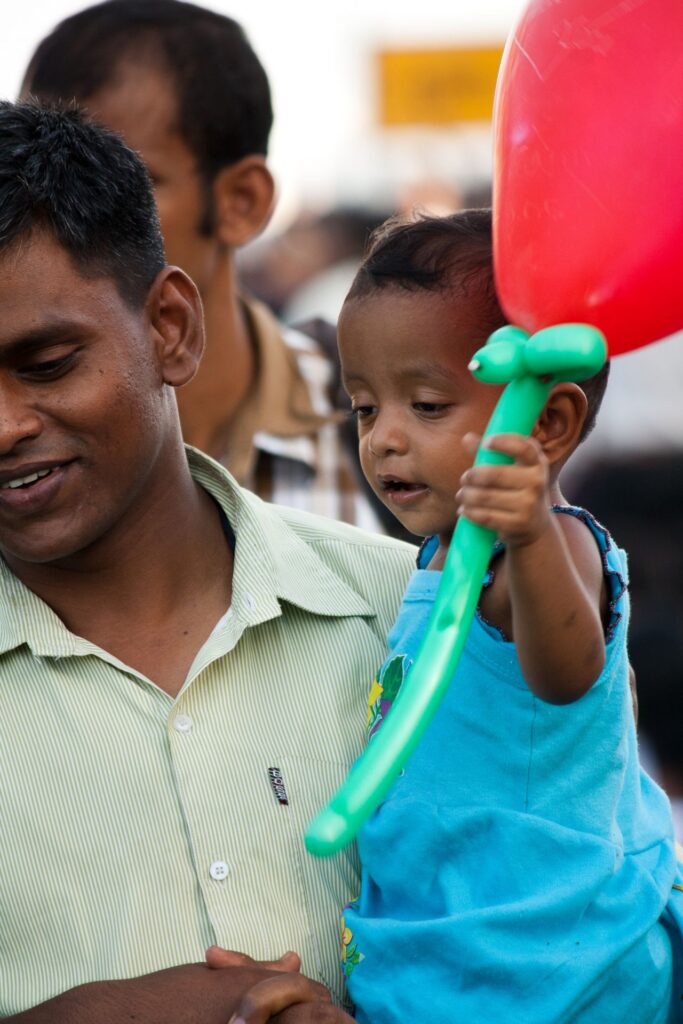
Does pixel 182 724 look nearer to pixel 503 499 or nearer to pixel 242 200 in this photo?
pixel 503 499

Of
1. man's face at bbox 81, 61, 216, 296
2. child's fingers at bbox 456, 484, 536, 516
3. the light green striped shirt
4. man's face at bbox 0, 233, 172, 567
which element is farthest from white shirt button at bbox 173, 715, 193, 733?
man's face at bbox 81, 61, 216, 296

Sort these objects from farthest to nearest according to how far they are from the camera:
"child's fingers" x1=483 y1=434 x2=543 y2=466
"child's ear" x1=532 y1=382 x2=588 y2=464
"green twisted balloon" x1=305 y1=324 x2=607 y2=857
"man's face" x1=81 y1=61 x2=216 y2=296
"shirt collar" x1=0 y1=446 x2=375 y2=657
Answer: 1. "man's face" x1=81 y1=61 x2=216 y2=296
2. "shirt collar" x1=0 y1=446 x2=375 y2=657
3. "child's ear" x1=532 y1=382 x2=588 y2=464
4. "child's fingers" x1=483 y1=434 x2=543 y2=466
5. "green twisted balloon" x1=305 y1=324 x2=607 y2=857

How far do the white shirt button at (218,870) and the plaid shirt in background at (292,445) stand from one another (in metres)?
1.86

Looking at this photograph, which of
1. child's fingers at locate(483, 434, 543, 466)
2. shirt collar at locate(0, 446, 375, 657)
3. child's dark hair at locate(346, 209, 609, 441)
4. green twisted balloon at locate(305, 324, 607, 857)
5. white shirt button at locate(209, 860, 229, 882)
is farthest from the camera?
shirt collar at locate(0, 446, 375, 657)

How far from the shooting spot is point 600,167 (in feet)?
5.29

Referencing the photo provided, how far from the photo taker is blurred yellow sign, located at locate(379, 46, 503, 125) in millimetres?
8188

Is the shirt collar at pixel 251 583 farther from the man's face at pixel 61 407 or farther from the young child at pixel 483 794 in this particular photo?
the young child at pixel 483 794

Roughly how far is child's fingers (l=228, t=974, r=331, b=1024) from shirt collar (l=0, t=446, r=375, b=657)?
542mm

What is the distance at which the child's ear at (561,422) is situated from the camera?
190 centimetres

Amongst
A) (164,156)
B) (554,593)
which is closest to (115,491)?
(554,593)

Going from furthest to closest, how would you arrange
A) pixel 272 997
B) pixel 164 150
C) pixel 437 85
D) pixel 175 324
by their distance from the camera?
pixel 437 85 → pixel 164 150 → pixel 175 324 → pixel 272 997

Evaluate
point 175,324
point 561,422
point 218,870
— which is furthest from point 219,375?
point 561,422

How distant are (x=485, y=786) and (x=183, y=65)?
8.57 feet

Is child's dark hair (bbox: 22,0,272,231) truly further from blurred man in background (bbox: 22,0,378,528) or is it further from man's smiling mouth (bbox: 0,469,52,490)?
man's smiling mouth (bbox: 0,469,52,490)
